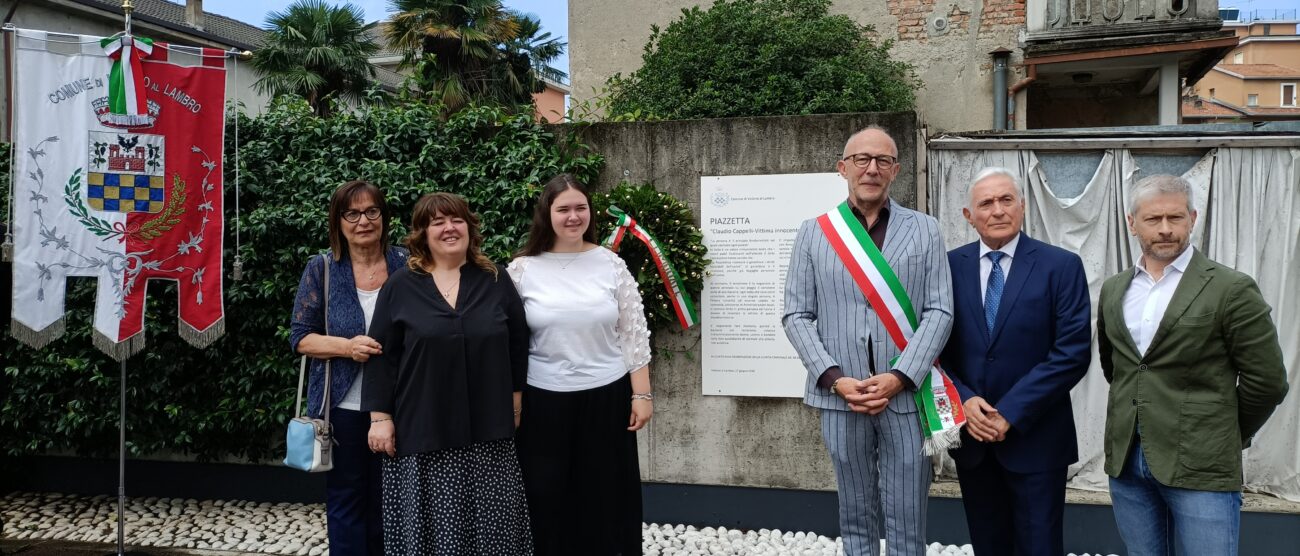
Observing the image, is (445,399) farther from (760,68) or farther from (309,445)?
(760,68)

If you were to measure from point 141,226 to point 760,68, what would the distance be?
27.1ft

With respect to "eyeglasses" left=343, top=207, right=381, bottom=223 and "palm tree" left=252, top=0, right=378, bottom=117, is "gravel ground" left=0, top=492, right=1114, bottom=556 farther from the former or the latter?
"palm tree" left=252, top=0, right=378, bottom=117

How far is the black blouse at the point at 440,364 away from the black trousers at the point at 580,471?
0.16 metres

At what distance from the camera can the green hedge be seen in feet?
16.9

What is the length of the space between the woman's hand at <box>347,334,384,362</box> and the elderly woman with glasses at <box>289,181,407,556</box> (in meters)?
0.07

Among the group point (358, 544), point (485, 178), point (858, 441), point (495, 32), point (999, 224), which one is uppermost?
point (495, 32)

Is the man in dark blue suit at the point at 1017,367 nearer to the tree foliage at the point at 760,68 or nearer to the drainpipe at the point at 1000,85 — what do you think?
the tree foliage at the point at 760,68

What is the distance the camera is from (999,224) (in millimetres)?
2982

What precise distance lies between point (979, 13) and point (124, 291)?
40.6 feet

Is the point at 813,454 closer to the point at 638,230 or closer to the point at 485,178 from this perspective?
the point at 638,230

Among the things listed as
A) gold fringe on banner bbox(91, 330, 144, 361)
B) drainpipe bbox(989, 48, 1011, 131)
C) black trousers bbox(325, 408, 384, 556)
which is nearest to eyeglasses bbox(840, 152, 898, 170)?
black trousers bbox(325, 408, 384, 556)

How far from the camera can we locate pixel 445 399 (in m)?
3.14

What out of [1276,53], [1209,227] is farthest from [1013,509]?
[1276,53]

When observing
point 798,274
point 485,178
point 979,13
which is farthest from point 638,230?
point 979,13
